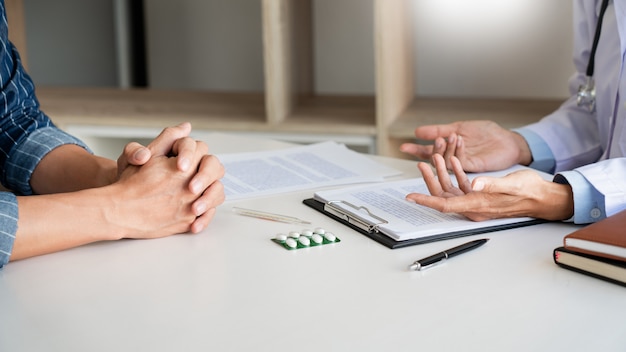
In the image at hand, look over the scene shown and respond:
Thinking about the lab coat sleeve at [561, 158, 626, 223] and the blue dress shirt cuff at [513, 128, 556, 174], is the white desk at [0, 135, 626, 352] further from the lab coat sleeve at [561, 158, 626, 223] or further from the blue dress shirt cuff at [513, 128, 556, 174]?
the blue dress shirt cuff at [513, 128, 556, 174]

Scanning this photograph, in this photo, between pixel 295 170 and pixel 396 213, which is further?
pixel 295 170

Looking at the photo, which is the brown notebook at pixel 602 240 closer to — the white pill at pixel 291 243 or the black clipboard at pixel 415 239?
the black clipboard at pixel 415 239

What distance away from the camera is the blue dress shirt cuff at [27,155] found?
152cm

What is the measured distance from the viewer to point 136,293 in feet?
3.25

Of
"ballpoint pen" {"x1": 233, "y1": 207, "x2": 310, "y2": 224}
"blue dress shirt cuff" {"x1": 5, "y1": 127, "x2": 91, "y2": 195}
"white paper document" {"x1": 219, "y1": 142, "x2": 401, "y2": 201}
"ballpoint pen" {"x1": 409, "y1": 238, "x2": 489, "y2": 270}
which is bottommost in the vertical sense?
"ballpoint pen" {"x1": 409, "y1": 238, "x2": 489, "y2": 270}

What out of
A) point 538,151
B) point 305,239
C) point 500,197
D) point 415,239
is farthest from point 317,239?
point 538,151

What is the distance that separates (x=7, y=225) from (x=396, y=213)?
1.82 feet

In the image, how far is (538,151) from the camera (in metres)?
1.70

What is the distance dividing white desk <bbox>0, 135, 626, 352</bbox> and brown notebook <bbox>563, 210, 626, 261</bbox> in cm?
4

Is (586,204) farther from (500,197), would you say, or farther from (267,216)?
(267,216)

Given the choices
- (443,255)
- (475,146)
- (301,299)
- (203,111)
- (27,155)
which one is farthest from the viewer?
(203,111)

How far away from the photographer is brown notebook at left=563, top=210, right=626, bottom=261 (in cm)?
100

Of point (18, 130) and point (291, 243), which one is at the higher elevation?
point (18, 130)

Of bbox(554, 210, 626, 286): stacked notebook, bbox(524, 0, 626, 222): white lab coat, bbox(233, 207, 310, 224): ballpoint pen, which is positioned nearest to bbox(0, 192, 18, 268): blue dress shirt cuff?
bbox(233, 207, 310, 224): ballpoint pen
